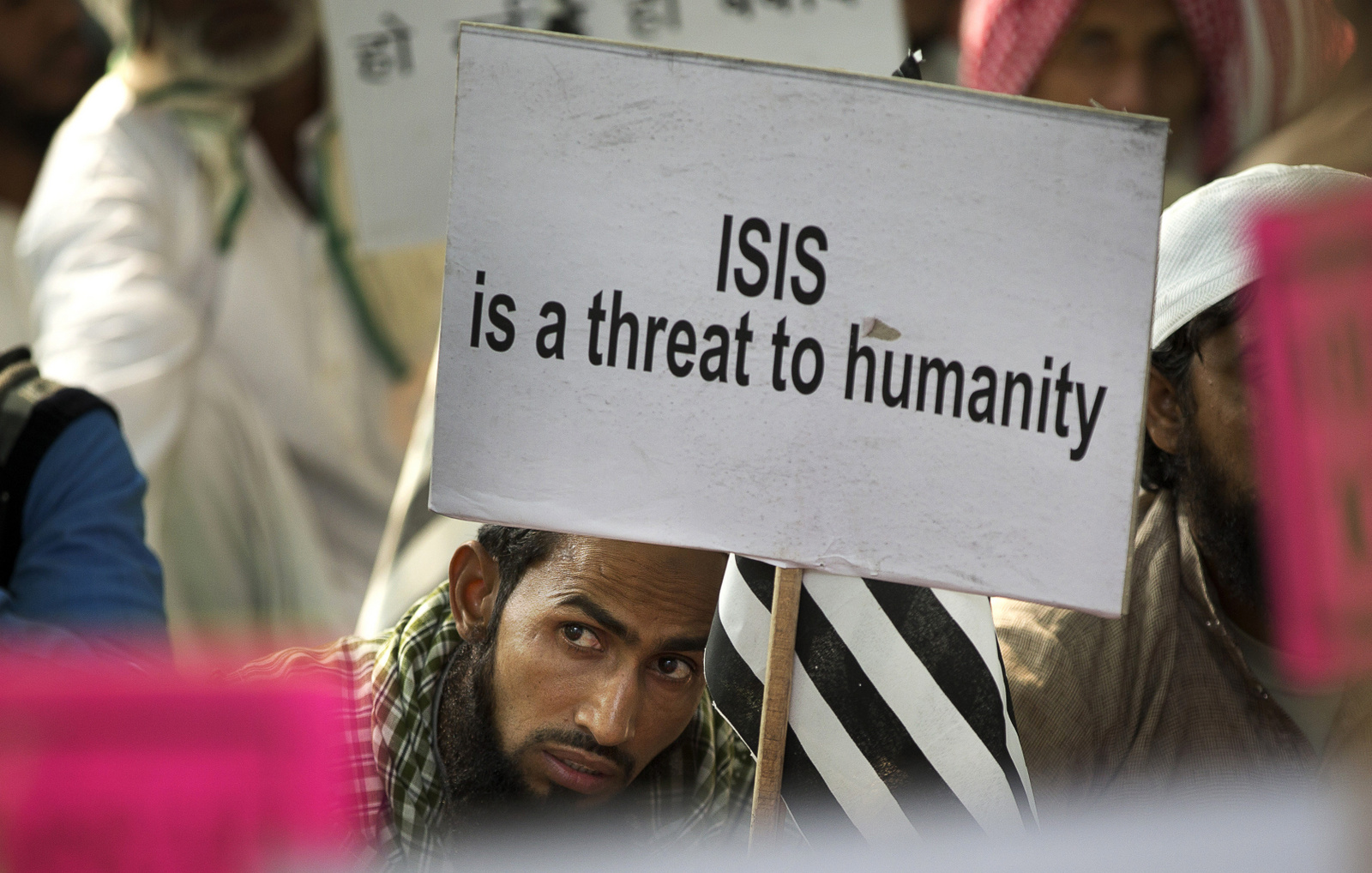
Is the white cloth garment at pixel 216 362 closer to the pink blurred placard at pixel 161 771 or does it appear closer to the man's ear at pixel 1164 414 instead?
the man's ear at pixel 1164 414

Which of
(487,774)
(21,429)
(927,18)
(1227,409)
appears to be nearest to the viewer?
(487,774)

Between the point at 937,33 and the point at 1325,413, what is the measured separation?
164 inches

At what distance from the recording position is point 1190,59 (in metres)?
3.42

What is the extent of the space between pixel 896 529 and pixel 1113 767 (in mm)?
652

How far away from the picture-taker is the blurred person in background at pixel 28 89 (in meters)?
4.92

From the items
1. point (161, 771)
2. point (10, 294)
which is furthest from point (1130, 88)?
point (10, 294)

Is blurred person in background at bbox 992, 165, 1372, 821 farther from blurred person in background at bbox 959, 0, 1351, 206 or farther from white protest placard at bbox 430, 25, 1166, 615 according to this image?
blurred person in background at bbox 959, 0, 1351, 206

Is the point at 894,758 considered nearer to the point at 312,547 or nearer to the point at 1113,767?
the point at 1113,767

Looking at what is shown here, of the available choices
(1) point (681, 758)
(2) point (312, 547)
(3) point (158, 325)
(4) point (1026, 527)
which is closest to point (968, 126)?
(4) point (1026, 527)

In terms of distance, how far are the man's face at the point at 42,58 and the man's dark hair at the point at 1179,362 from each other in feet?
12.8

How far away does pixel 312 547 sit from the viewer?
15.3 ft

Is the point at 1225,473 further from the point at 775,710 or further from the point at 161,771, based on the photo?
the point at 161,771

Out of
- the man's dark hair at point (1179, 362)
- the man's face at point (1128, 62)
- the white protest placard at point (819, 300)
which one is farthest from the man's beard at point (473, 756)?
the man's face at point (1128, 62)

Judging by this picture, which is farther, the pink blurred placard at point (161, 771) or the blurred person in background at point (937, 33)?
the blurred person in background at point (937, 33)
